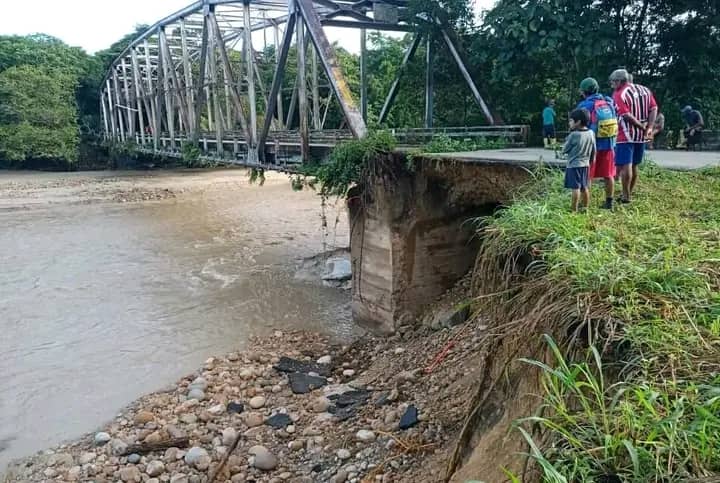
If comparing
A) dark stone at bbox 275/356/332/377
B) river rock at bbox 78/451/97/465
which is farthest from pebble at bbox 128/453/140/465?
dark stone at bbox 275/356/332/377

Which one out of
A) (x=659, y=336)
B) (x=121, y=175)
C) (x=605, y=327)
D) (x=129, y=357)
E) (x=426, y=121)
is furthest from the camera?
(x=121, y=175)

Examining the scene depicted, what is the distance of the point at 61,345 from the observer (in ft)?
33.8

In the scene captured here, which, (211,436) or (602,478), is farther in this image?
(211,436)

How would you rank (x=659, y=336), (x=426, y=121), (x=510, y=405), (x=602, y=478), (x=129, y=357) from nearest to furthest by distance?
1. (x=602, y=478)
2. (x=659, y=336)
3. (x=510, y=405)
4. (x=129, y=357)
5. (x=426, y=121)

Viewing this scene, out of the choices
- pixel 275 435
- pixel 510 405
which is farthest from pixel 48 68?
pixel 510 405

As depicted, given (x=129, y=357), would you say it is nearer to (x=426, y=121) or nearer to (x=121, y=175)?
(x=426, y=121)

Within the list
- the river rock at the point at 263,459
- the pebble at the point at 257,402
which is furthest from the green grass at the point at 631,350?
the pebble at the point at 257,402

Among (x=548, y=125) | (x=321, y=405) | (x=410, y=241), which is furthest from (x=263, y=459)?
(x=548, y=125)

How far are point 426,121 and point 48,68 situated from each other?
36547 mm

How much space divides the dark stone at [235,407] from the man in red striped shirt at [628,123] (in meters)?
5.53

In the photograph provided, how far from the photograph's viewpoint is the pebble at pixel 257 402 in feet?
24.1

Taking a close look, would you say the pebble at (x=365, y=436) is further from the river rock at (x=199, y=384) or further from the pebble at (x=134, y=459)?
the river rock at (x=199, y=384)

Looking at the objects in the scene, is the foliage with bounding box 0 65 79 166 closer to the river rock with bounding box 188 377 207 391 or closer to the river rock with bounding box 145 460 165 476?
the river rock with bounding box 188 377 207 391

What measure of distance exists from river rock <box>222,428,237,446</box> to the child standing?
4759 millimetres
